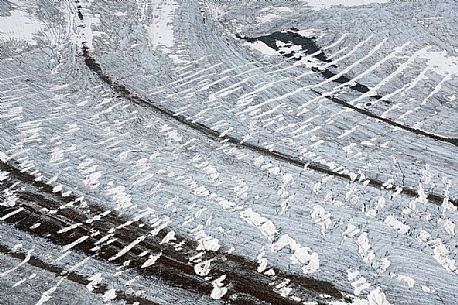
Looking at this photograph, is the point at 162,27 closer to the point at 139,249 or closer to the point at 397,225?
the point at 139,249

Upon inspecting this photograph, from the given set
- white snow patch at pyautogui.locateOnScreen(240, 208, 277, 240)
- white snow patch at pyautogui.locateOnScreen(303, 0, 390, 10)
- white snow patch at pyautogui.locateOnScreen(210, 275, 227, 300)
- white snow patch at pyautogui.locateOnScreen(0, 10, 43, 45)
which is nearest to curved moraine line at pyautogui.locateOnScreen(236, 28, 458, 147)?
white snow patch at pyautogui.locateOnScreen(303, 0, 390, 10)

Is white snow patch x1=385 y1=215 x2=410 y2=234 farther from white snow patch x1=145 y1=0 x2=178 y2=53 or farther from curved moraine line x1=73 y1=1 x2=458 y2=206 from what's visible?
white snow patch x1=145 y1=0 x2=178 y2=53

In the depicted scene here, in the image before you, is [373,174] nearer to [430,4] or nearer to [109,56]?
[109,56]

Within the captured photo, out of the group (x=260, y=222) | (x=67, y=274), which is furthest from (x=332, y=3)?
(x=67, y=274)

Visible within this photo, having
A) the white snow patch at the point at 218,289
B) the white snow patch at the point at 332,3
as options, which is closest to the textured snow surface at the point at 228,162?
the white snow patch at the point at 218,289

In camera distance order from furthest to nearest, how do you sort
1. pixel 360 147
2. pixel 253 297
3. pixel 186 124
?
pixel 186 124
pixel 360 147
pixel 253 297

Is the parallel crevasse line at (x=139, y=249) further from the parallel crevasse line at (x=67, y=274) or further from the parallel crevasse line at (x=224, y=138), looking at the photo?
the parallel crevasse line at (x=224, y=138)

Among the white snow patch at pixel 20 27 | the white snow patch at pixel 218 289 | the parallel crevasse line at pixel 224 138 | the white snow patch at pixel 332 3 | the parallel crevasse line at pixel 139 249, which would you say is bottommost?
the white snow patch at pixel 218 289

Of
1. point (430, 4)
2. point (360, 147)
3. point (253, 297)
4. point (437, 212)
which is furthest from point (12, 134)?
point (430, 4)
